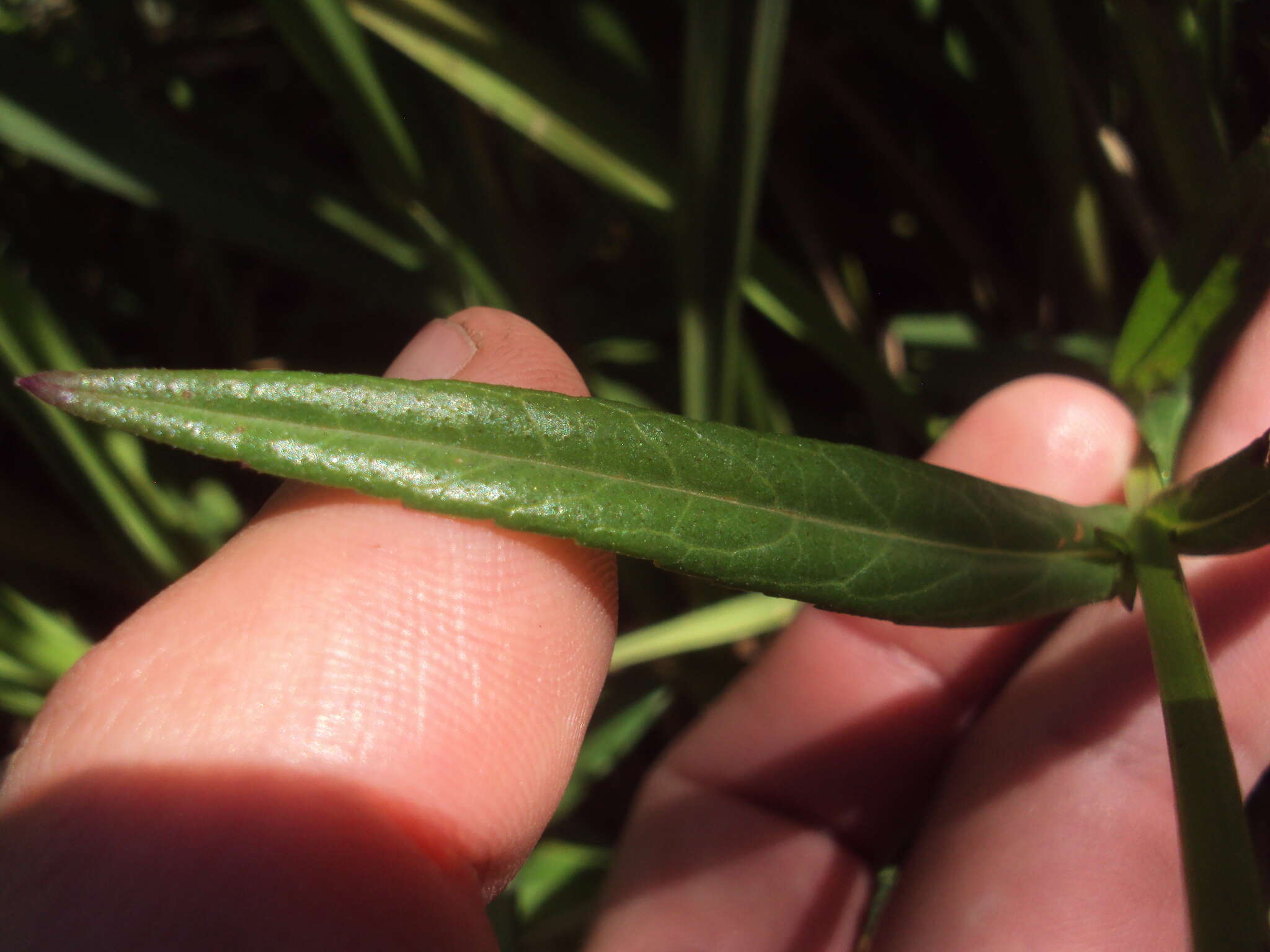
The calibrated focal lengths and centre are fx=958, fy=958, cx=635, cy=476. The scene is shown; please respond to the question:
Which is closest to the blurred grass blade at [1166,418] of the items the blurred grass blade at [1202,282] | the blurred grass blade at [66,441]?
the blurred grass blade at [1202,282]

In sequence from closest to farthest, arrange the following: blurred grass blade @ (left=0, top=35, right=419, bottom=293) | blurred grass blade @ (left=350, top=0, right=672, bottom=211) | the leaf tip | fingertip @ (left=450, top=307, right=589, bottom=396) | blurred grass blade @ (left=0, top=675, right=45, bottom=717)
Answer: the leaf tip → fingertip @ (left=450, top=307, right=589, bottom=396) → blurred grass blade @ (left=350, top=0, right=672, bottom=211) → blurred grass blade @ (left=0, top=35, right=419, bottom=293) → blurred grass blade @ (left=0, top=675, right=45, bottom=717)

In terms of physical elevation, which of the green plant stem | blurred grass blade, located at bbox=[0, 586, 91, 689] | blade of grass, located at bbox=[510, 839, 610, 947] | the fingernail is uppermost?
the fingernail

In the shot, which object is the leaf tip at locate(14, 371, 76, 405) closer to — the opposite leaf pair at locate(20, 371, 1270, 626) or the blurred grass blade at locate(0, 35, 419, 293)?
the opposite leaf pair at locate(20, 371, 1270, 626)

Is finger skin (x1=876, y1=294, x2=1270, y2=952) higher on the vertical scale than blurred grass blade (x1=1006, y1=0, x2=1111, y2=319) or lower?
lower

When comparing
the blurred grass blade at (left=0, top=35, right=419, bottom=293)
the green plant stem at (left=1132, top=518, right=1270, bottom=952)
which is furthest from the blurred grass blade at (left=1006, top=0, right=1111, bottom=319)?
the blurred grass blade at (left=0, top=35, right=419, bottom=293)

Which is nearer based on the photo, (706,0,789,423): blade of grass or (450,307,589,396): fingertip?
(450,307,589,396): fingertip

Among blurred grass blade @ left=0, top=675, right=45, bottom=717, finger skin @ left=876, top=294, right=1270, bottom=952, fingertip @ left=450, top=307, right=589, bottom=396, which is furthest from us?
blurred grass blade @ left=0, top=675, right=45, bottom=717

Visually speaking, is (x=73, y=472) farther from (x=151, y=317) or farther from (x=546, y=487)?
(x=546, y=487)

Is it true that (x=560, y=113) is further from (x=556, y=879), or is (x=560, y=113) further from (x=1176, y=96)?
(x=556, y=879)
